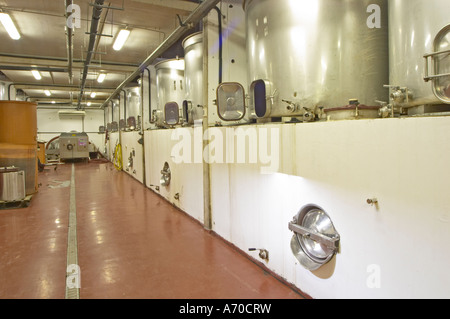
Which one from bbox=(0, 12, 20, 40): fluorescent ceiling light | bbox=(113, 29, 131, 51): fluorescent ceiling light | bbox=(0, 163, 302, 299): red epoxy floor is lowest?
bbox=(0, 163, 302, 299): red epoxy floor

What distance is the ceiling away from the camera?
485 centimetres

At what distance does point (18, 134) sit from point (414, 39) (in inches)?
221

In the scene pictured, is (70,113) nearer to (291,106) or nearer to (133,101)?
(133,101)

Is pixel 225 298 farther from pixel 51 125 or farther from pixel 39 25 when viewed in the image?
pixel 51 125

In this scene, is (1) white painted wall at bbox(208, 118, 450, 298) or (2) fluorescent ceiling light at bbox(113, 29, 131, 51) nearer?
(1) white painted wall at bbox(208, 118, 450, 298)

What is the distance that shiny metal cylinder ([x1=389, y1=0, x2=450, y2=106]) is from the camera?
134 cm

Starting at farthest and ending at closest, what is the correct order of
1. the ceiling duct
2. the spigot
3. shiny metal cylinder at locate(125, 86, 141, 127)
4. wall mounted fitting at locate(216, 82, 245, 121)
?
the ceiling duct
shiny metal cylinder at locate(125, 86, 141, 127)
wall mounted fitting at locate(216, 82, 245, 121)
the spigot

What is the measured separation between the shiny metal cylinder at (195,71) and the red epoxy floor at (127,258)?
1.53 m

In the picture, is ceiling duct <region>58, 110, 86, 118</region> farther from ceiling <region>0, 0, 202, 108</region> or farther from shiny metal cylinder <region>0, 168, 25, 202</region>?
shiny metal cylinder <region>0, 168, 25, 202</region>

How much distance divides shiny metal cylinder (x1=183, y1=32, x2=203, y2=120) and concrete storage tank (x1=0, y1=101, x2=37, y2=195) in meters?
3.09

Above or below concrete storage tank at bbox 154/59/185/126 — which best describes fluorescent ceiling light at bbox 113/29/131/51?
above

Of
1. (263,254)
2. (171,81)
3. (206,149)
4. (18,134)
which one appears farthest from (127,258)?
(18,134)

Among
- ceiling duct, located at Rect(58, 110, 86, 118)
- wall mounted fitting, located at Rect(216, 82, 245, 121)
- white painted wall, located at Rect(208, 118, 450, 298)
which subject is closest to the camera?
white painted wall, located at Rect(208, 118, 450, 298)

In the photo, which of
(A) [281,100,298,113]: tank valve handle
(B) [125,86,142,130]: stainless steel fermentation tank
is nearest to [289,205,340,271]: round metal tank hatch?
(A) [281,100,298,113]: tank valve handle
